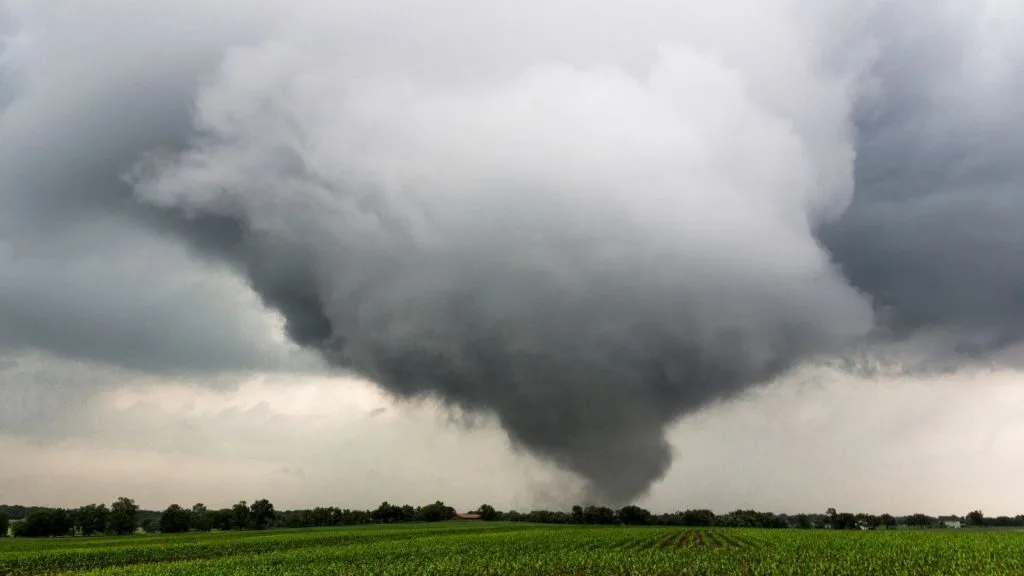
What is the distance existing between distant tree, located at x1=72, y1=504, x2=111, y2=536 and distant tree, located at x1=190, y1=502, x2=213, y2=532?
2090 centimetres

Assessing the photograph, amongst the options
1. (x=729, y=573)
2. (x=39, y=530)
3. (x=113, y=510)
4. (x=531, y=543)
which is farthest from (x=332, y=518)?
(x=729, y=573)

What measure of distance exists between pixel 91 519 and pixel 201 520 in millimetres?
26674

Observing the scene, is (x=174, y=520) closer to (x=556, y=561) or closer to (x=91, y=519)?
(x=91, y=519)

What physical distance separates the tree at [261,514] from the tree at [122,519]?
3319 cm

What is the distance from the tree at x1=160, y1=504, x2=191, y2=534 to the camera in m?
156

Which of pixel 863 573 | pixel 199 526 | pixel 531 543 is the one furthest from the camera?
pixel 199 526

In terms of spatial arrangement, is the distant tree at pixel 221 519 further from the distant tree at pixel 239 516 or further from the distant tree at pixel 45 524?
the distant tree at pixel 45 524

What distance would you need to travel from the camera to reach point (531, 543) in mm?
75375

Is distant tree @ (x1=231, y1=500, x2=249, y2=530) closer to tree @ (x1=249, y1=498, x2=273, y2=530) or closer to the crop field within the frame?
tree @ (x1=249, y1=498, x2=273, y2=530)

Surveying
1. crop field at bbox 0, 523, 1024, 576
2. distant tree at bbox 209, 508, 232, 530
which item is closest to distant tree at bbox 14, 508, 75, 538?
distant tree at bbox 209, 508, 232, 530

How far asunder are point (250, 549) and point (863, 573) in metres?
72.3

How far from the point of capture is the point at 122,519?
151 m

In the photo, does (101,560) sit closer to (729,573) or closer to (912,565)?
(729,573)

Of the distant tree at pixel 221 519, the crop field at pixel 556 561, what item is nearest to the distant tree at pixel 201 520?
the distant tree at pixel 221 519
